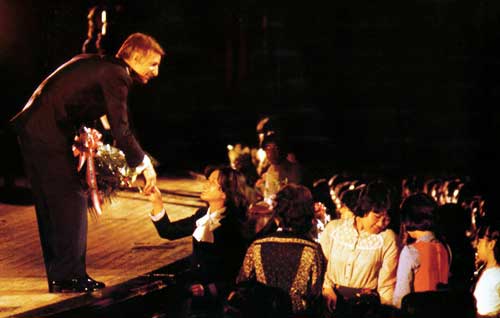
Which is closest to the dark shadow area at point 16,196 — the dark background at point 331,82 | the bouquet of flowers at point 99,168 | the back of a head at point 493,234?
the bouquet of flowers at point 99,168

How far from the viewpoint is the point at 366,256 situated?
6.14 meters

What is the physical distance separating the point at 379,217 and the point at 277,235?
2.77ft

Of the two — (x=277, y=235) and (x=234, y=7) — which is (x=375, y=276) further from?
(x=234, y=7)

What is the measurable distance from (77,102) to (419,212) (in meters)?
2.17

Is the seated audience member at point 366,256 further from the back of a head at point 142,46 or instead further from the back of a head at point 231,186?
the back of a head at point 142,46

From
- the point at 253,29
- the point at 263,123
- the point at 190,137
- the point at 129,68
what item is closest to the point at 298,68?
the point at 253,29

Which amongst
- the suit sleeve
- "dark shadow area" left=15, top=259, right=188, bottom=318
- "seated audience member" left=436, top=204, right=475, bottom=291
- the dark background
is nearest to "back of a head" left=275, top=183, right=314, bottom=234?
the suit sleeve

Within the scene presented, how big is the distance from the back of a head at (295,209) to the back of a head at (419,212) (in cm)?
72

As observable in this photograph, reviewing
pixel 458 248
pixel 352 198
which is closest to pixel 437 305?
pixel 352 198

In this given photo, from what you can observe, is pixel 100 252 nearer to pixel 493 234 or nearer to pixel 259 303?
pixel 493 234

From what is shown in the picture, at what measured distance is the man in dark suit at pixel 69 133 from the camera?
6.41 metres

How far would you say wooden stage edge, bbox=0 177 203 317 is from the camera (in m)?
6.50

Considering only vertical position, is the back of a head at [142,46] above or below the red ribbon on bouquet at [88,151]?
above

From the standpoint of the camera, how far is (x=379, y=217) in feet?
20.2
